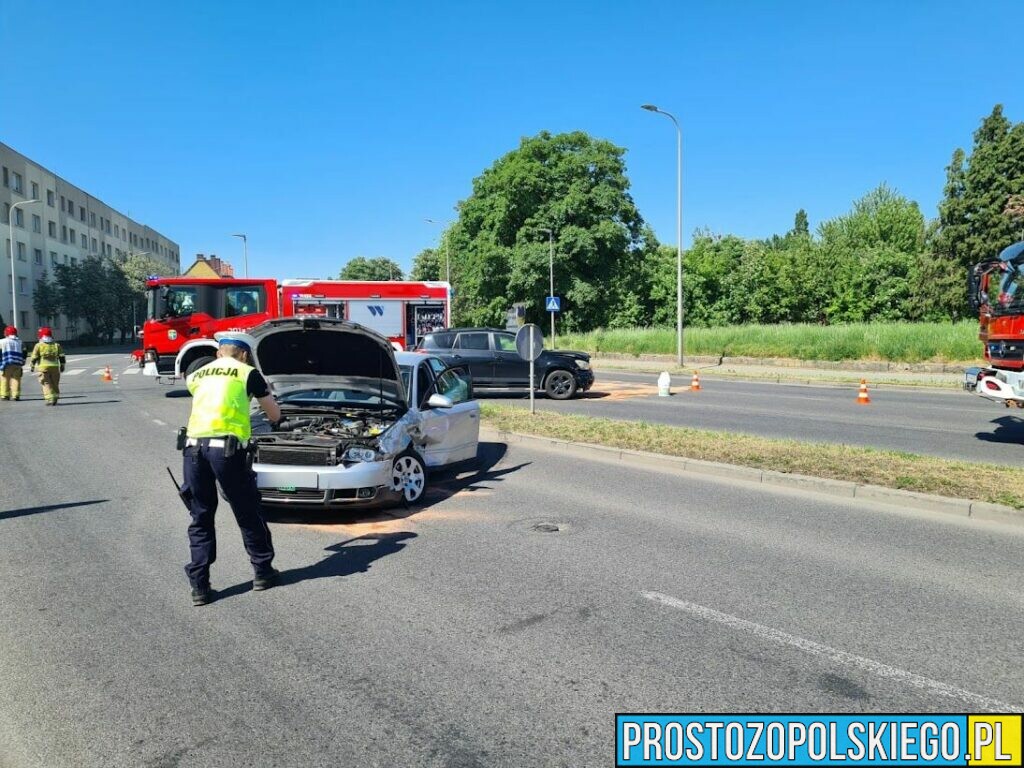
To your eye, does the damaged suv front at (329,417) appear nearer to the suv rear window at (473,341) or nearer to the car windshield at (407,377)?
the car windshield at (407,377)

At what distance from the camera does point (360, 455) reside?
691cm

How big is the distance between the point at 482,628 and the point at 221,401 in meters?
2.20

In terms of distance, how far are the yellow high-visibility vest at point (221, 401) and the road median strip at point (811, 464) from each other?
5.99 m

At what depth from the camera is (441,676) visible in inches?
151

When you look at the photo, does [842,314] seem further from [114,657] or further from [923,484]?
[114,657]

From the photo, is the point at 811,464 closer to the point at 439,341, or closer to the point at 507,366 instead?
the point at 507,366

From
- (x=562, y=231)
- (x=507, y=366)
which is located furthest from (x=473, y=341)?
(x=562, y=231)

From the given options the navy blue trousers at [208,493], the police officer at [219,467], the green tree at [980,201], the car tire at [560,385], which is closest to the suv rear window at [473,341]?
the car tire at [560,385]

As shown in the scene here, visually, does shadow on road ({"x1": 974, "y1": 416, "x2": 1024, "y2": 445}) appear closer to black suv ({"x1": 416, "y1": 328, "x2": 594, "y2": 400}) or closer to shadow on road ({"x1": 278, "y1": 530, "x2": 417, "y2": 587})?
black suv ({"x1": 416, "y1": 328, "x2": 594, "y2": 400})

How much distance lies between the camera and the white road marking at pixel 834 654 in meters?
3.56

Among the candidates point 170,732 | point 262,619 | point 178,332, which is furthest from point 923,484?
point 178,332

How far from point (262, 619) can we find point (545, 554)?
2208 millimetres

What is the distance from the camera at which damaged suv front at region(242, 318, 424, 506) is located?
6727mm

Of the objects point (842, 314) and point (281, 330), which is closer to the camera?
point (281, 330)
